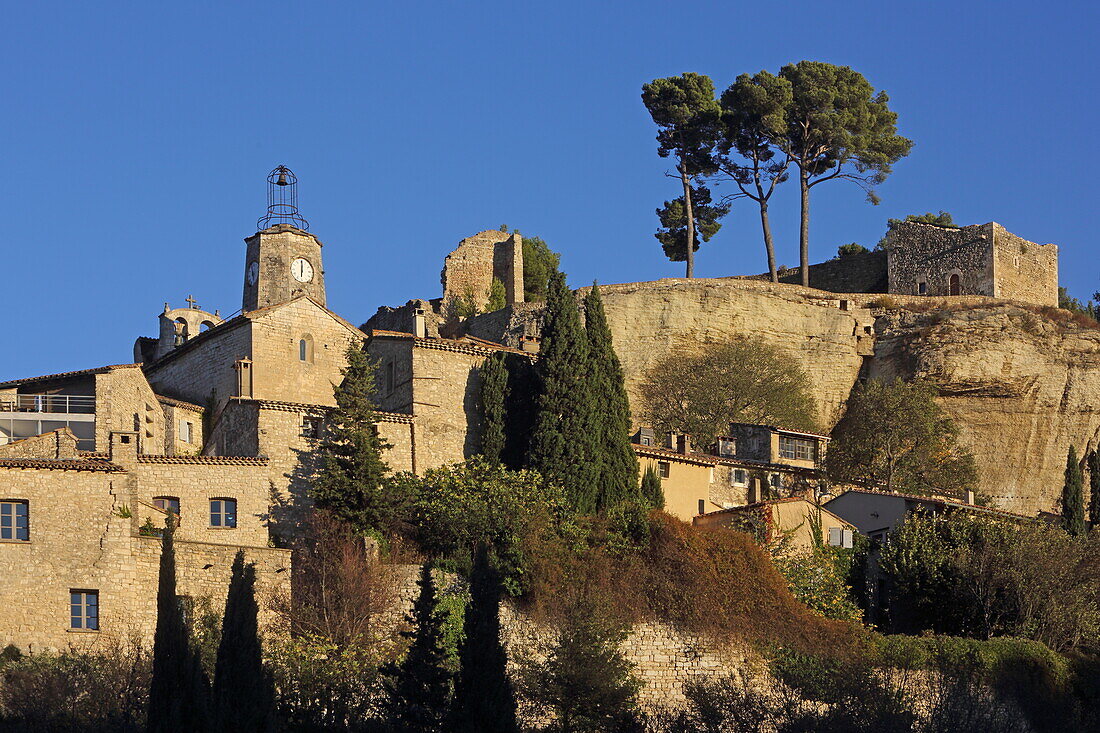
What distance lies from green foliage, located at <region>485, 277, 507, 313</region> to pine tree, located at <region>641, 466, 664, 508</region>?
919 inches

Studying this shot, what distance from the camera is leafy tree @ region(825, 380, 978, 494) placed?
6128 centimetres

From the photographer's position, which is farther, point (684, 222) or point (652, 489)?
point (684, 222)

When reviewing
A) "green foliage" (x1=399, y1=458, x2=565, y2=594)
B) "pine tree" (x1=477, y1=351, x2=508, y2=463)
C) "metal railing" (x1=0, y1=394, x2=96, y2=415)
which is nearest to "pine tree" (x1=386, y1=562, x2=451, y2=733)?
"green foliage" (x1=399, y1=458, x2=565, y2=594)

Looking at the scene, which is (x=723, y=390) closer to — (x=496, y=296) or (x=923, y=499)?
(x=923, y=499)

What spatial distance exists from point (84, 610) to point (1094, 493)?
3285cm

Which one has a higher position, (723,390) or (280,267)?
(280,267)

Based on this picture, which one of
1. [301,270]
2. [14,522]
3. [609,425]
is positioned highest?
[301,270]

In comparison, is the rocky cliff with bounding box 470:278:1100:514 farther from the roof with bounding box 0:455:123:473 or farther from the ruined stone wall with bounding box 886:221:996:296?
the roof with bounding box 0:455:123:473

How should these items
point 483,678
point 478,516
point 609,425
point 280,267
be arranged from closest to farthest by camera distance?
1. point 483,678
2. point 478,516
3. point 609,425
4. point 280,267

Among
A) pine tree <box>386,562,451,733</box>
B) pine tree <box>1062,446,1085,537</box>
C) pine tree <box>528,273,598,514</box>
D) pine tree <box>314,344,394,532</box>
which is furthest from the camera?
pine tree <box>1062,446,1085,537</box>

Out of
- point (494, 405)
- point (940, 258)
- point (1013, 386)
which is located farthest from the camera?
point (940, 258)

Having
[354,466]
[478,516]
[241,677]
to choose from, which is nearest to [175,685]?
[241,677]

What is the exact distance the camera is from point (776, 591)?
4684 cm

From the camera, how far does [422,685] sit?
122 feet
